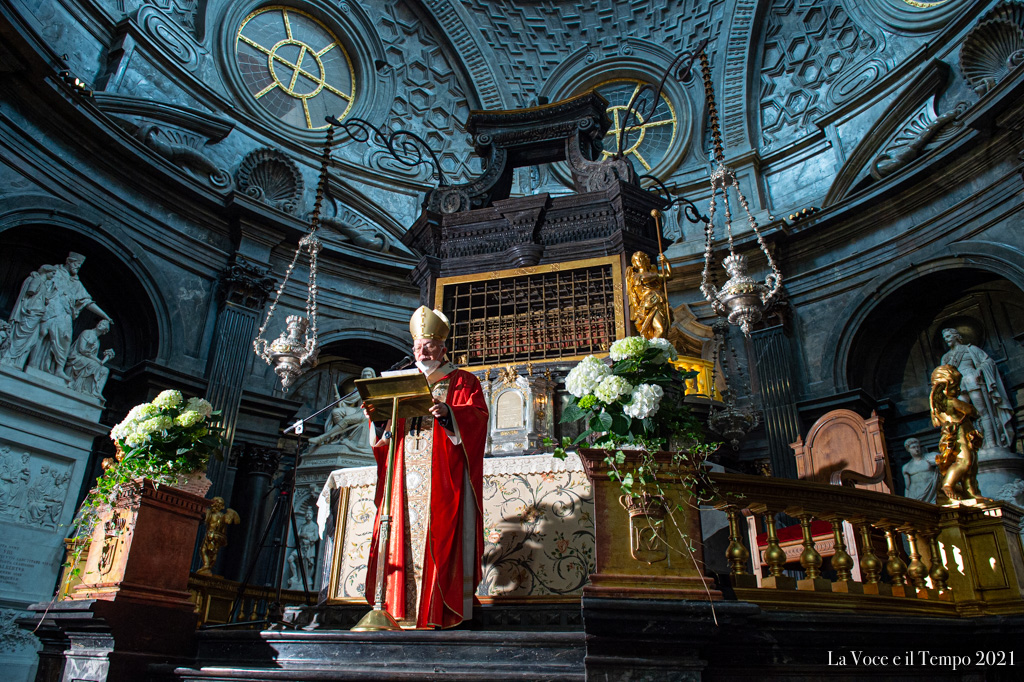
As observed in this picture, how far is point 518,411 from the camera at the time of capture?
6113mm

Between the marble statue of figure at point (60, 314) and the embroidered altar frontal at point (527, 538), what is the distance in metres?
5.83

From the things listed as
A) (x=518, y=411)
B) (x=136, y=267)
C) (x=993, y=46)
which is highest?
(x=993, y=46)

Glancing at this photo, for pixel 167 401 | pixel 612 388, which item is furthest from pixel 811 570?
pixel 167 401

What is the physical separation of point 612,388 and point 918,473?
8.28 meters

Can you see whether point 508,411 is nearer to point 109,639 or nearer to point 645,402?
point 645,402

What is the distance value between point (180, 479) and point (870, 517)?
4063 millimetres

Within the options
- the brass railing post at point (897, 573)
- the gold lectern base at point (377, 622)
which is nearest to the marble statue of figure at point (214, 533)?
the gold lectern base at point (377, 622)

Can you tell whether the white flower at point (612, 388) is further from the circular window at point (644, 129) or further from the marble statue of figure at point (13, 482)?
the circular window at point (644, 129)

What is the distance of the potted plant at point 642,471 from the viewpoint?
2.96 meters

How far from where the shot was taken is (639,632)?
2.80 m

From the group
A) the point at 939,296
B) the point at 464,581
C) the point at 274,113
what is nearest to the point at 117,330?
the point at 274,113

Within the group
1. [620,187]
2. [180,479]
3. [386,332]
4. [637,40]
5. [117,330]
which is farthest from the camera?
[637,40]

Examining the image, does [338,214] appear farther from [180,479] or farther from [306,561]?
[180,479]

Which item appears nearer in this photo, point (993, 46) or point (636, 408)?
point (636, 408)
